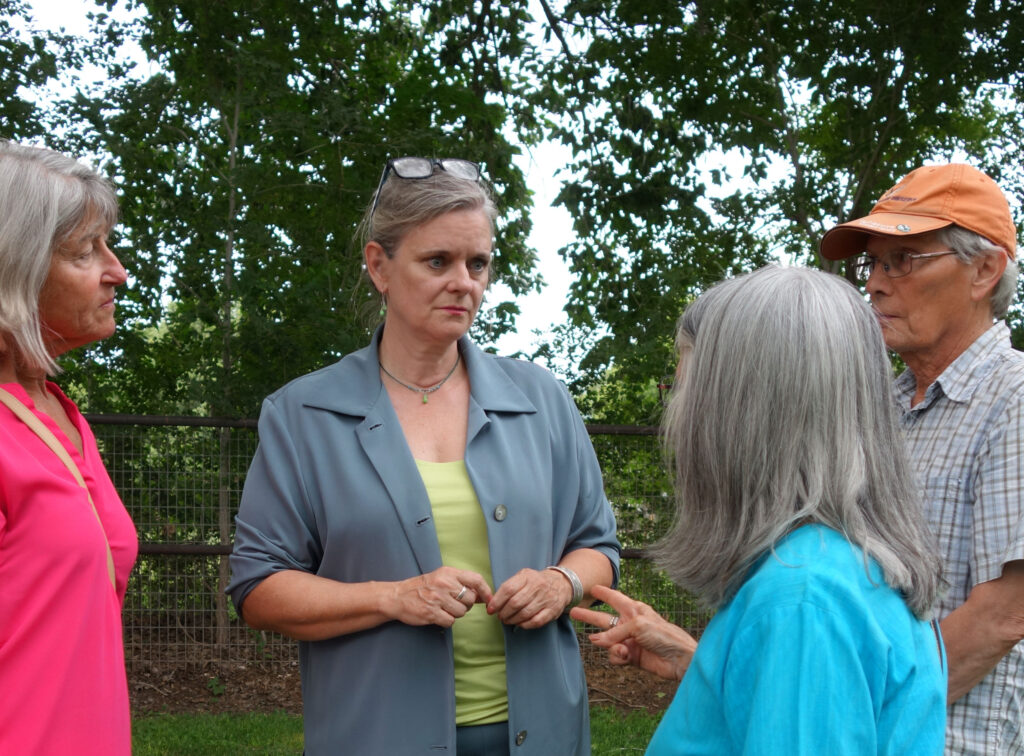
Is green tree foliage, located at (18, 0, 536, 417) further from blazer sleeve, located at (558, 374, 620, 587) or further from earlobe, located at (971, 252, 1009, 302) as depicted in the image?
earlobe, located at (971, 252, 1009, 302)

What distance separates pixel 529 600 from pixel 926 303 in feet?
3.91

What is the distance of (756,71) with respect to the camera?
7.54m

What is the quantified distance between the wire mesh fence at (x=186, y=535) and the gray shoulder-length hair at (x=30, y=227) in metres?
4.52

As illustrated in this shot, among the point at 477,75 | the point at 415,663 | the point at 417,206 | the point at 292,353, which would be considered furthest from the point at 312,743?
the point at 477,75

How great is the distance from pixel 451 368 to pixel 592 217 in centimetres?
508

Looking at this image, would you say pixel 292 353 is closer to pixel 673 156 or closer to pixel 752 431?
pixel 673 156

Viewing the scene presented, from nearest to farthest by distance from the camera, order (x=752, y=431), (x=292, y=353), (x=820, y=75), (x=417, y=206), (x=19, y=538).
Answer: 1. (x=752, y=431)
2. (x=19, y=538)
3. (x=417, y=206)
4. (x=292, y=353)
5. (x=820, y=75)

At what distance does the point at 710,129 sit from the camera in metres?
7.39

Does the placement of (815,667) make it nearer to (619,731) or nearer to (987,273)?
(987,273)

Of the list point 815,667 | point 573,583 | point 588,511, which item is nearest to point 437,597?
point 573,583

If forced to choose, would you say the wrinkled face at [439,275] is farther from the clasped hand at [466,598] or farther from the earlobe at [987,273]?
the earlobe at [987,273]

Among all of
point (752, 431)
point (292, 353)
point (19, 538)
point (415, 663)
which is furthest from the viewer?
point (292, 353)

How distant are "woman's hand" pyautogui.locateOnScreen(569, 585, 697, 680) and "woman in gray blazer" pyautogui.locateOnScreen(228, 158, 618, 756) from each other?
0.34 meters

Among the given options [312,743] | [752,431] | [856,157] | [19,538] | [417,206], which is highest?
[856,157]
